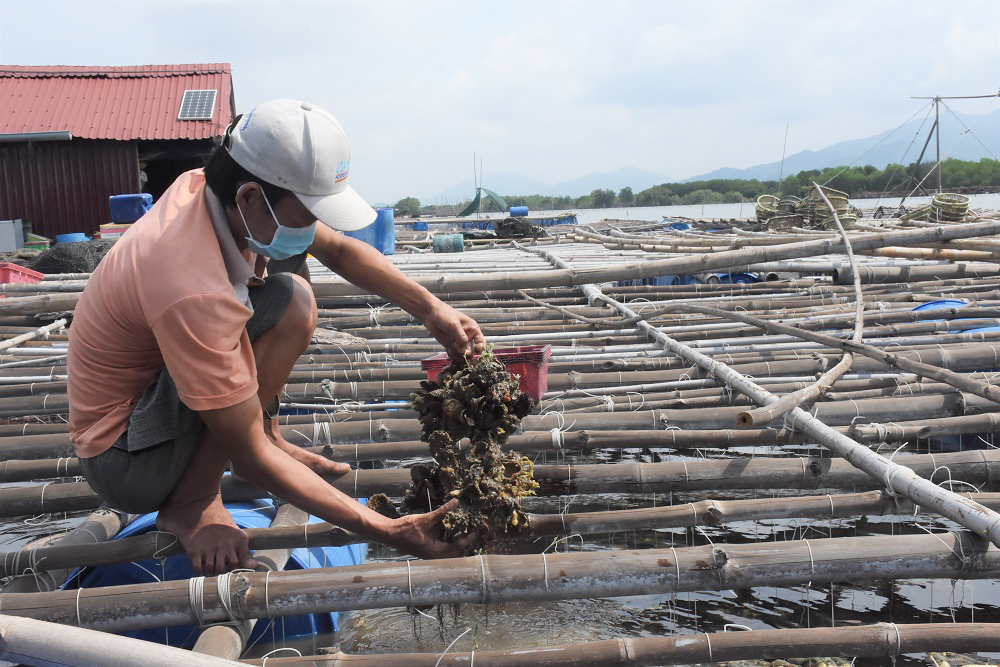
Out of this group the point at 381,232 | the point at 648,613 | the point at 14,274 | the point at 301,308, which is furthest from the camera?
the point at 381,232

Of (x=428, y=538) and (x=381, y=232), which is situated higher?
(x=381, y=232)

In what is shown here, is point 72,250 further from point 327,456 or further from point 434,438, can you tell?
point 434,438

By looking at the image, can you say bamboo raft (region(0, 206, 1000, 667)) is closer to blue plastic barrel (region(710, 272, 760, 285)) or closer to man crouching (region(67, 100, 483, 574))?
man crouching (region(67, 100, 483, 574))

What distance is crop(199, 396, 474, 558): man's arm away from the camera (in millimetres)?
2018

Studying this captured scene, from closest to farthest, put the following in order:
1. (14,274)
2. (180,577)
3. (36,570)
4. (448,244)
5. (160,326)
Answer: (160,326) → (36,570) → (180,577) → (14,274) → (448,244)

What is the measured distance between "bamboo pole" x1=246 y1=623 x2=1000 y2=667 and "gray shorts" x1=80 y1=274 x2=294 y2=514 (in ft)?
2.19

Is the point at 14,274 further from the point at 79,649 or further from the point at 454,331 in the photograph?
the point at 79,649

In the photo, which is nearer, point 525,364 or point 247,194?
point 247,194

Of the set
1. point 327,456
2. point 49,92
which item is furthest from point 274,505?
point 49,92

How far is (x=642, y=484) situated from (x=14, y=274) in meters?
7.43

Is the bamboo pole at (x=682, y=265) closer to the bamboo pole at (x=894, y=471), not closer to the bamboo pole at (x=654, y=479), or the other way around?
the bamboo pole at (x=894, y=471)

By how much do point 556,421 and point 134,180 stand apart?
55.8 feet

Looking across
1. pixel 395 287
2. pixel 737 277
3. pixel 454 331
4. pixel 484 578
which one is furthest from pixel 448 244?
pixel 484 578

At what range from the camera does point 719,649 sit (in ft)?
6.35
